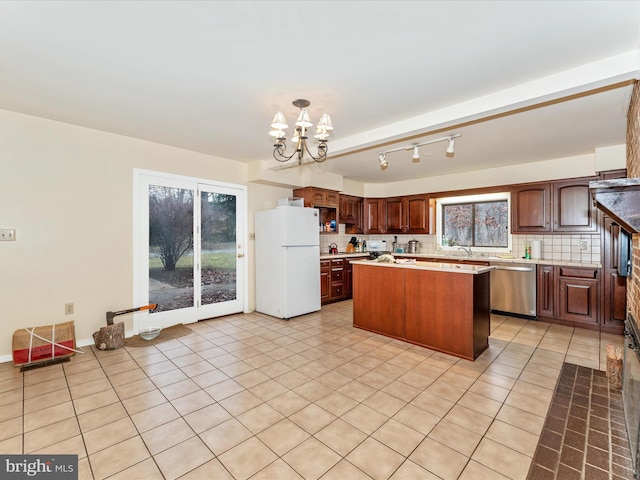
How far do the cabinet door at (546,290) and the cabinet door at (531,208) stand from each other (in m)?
0.63

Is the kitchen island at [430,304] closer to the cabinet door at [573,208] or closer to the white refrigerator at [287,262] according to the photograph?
the white refrigerator at [287,262]

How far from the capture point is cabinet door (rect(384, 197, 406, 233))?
6.34m

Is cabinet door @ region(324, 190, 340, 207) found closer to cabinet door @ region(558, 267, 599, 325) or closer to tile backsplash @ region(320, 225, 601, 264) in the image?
tile backsplash @ region(320, 225, 601, 264)

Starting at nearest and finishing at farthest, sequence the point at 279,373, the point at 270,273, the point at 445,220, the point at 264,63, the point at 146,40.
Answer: the point at 146,40, the point at 264,63, the point at 279,373, the point at 270,273, the point at 445,220

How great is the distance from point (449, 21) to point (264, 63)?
1.22m

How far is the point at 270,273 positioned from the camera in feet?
15.5

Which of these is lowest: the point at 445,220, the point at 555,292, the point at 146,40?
the point at 555,292

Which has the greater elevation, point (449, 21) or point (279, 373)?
point (449, 21)

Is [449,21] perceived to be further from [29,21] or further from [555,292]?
[555,292]

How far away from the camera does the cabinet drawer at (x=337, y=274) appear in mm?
5635

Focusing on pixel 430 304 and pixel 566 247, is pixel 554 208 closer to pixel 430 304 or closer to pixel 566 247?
pixel 566 247

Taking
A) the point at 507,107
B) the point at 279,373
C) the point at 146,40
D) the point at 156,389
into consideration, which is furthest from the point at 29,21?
the point at 507,107

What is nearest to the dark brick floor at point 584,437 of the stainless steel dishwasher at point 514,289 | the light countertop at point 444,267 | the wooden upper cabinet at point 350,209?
the light countertop at point 444,267

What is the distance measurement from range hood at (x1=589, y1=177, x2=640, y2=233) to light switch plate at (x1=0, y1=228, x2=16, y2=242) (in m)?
4.86
